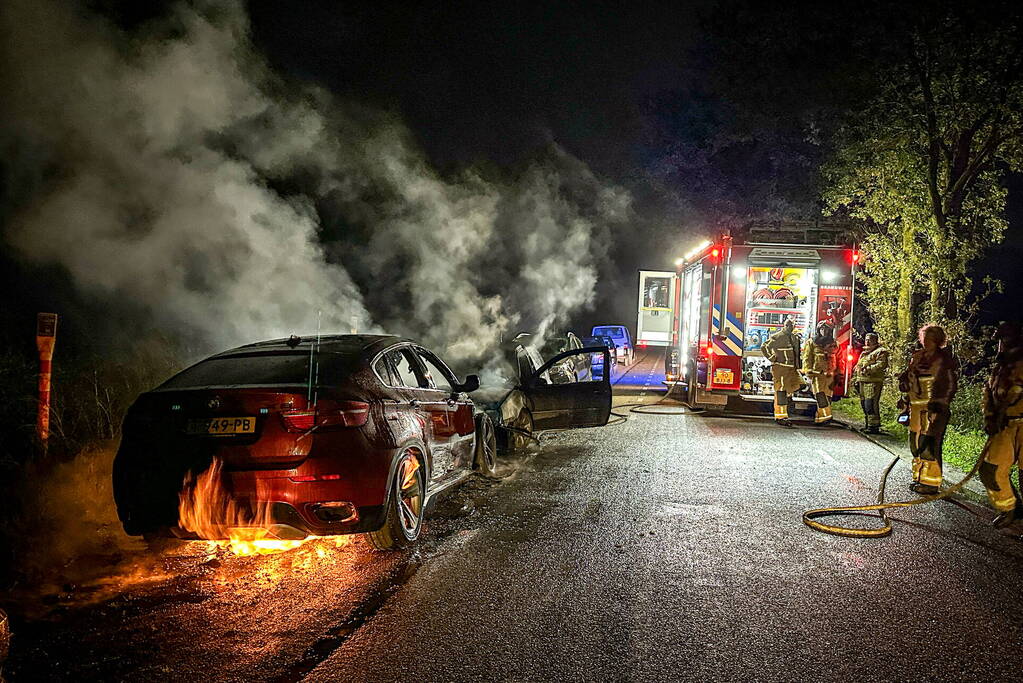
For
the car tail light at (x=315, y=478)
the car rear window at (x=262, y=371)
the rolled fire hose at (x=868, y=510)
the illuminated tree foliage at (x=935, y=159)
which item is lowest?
the rolled fire hose at (x=868, y=510)

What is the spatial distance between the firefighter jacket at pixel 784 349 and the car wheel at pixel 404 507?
7915 millimetres

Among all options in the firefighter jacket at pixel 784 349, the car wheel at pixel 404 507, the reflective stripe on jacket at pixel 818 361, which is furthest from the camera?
the firefighter jacket at pixel 784 349

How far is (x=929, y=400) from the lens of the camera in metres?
7.57

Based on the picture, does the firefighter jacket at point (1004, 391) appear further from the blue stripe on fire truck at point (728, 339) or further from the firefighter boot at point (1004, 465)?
the blue stripe on fire truck at point (728, 339)

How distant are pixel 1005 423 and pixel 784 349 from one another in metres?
→ 5.61

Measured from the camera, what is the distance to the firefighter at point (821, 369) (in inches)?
468

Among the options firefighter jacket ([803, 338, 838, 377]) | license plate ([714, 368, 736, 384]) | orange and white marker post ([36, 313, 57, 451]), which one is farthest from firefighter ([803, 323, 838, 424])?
orange and white marker post ([36, 313, 57, 451])

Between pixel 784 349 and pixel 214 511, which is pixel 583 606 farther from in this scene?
pixel 784 349

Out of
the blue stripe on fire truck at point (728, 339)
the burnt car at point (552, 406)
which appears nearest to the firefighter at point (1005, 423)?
the burnt car at point (552, 406)

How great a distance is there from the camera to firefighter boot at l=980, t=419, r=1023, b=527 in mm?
6379

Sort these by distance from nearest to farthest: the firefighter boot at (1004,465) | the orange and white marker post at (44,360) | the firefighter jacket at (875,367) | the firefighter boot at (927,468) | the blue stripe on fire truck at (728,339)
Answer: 1. the firefighter boot at (1004,465)
2. the orange and white marker post at (44,360)
3. the firefighter boot at (927,468)
4. the firefighter jacket at (875,367)
5. the blue stripe on fire truck at (728,339)

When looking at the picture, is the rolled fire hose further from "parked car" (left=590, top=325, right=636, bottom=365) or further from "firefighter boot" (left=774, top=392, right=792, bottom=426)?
"parked car" (left=590, top=325, right=636, bottom=365)

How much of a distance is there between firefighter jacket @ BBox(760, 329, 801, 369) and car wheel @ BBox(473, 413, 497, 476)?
5759 millimetres

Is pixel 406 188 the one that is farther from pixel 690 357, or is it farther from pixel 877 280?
pixel 877 280
